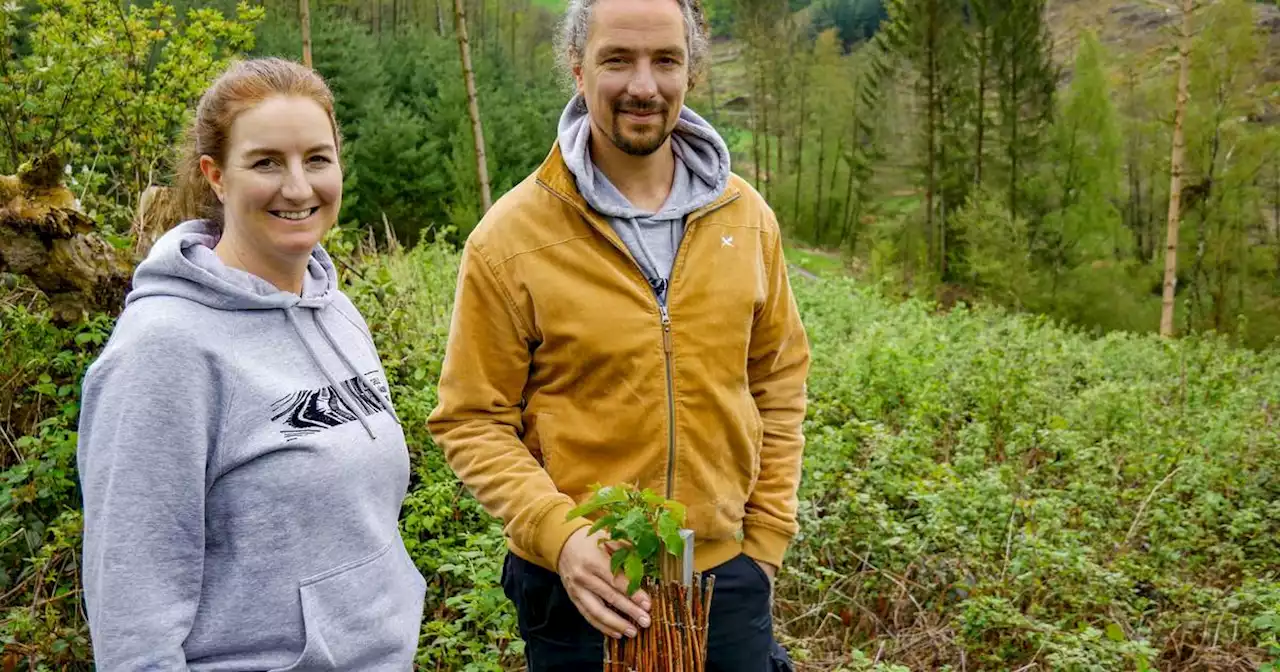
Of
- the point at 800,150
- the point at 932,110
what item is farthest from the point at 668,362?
the point at 800,150

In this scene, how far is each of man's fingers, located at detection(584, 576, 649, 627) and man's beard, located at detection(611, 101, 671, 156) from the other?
2.94 feet

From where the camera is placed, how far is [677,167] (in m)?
2.26

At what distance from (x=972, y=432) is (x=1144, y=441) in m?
1.27

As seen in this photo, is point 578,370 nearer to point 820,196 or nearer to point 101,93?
point 101,93

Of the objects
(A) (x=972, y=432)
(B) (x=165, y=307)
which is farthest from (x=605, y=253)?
(A) (x=972, y=432)

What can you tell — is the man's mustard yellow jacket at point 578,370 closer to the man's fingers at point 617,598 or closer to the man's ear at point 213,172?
the man's fingers at point 617,598

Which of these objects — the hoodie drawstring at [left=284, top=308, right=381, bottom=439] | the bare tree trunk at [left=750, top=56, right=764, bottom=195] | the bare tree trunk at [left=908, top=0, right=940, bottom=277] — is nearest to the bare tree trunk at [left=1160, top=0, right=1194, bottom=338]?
the bare tree trunk at [left=908, top=0, right=940, bottom=277]

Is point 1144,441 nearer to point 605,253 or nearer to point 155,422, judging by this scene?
point 605,253

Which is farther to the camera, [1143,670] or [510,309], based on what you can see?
[1143,670]

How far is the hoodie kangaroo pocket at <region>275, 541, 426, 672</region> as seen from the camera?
164cm

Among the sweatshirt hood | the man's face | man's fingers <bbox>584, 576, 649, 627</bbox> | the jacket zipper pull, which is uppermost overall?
the man's face

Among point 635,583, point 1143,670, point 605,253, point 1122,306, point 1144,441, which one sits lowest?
point 1122,306

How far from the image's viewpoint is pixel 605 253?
6.79 feet

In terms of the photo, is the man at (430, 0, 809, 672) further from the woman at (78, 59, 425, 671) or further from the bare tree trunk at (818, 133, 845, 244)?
the bare tree trunk at (818, 133, 845, 244)
